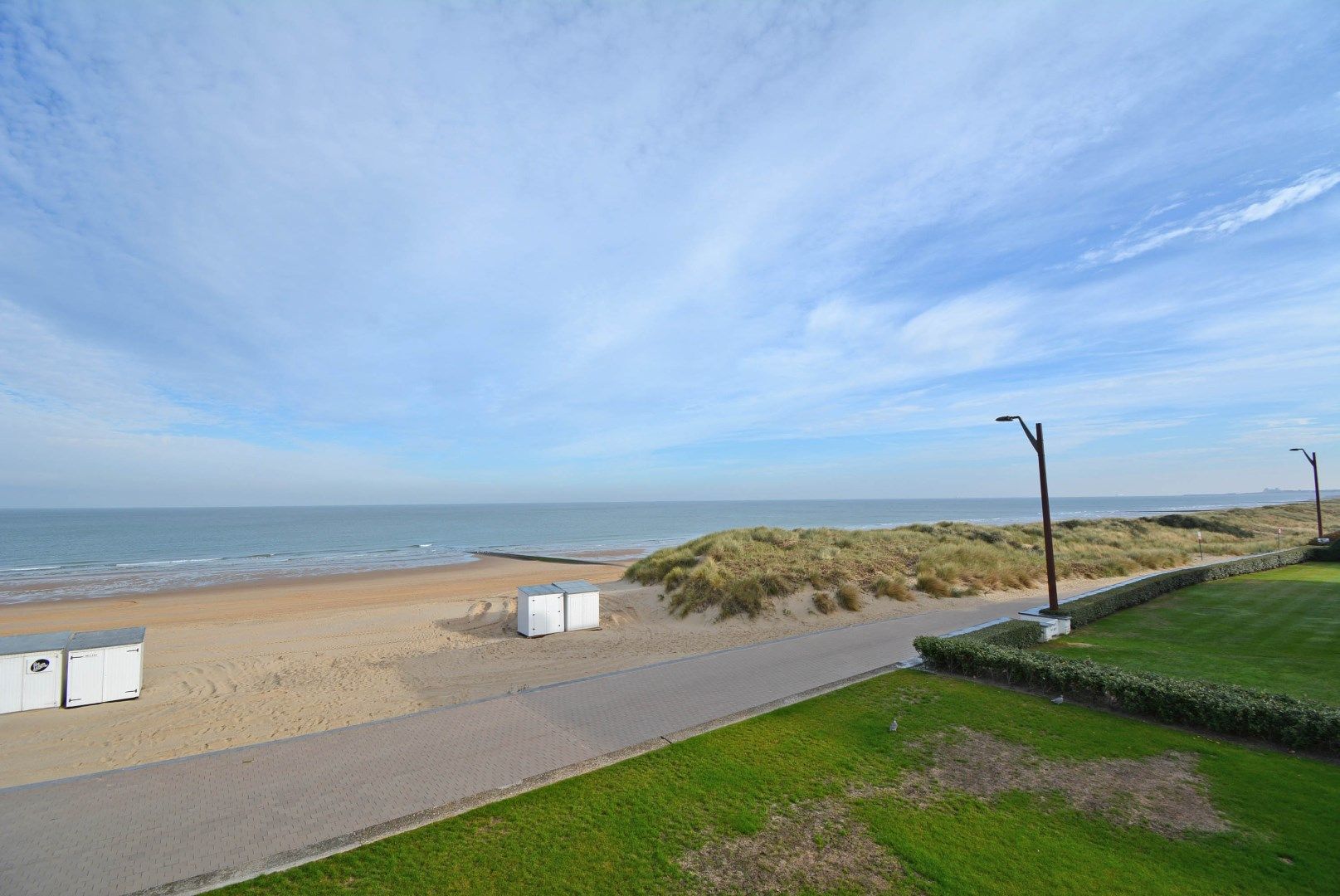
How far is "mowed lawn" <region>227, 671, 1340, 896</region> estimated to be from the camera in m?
4.91

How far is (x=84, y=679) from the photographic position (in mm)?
11125

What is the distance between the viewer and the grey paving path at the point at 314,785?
5.37 meters

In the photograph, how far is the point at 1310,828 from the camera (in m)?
5.54

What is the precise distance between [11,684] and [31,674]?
26 centimetres

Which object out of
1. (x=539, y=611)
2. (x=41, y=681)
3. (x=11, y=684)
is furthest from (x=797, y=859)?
(x=11, y=684)

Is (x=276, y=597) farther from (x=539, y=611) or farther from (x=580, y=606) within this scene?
(x=580, y=606)

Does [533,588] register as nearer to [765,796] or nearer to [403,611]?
[403,611]

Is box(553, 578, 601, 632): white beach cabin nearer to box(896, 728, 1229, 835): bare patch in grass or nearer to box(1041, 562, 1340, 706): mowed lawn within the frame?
box(1041, 562, 1340, 706): mowed lawn

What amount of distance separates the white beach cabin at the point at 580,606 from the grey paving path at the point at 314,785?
6.46 metres

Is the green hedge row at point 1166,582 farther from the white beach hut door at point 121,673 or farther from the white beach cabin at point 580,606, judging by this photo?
the white beach hut door at point 121,673

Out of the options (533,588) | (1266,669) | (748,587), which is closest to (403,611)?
(533,588)

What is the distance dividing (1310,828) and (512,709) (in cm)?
920

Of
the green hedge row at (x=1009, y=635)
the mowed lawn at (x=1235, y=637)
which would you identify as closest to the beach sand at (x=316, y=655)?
the mowed lawn at (x=1235, y=637)

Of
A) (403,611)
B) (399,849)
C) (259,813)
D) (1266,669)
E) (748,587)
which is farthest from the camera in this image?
(403,611)
